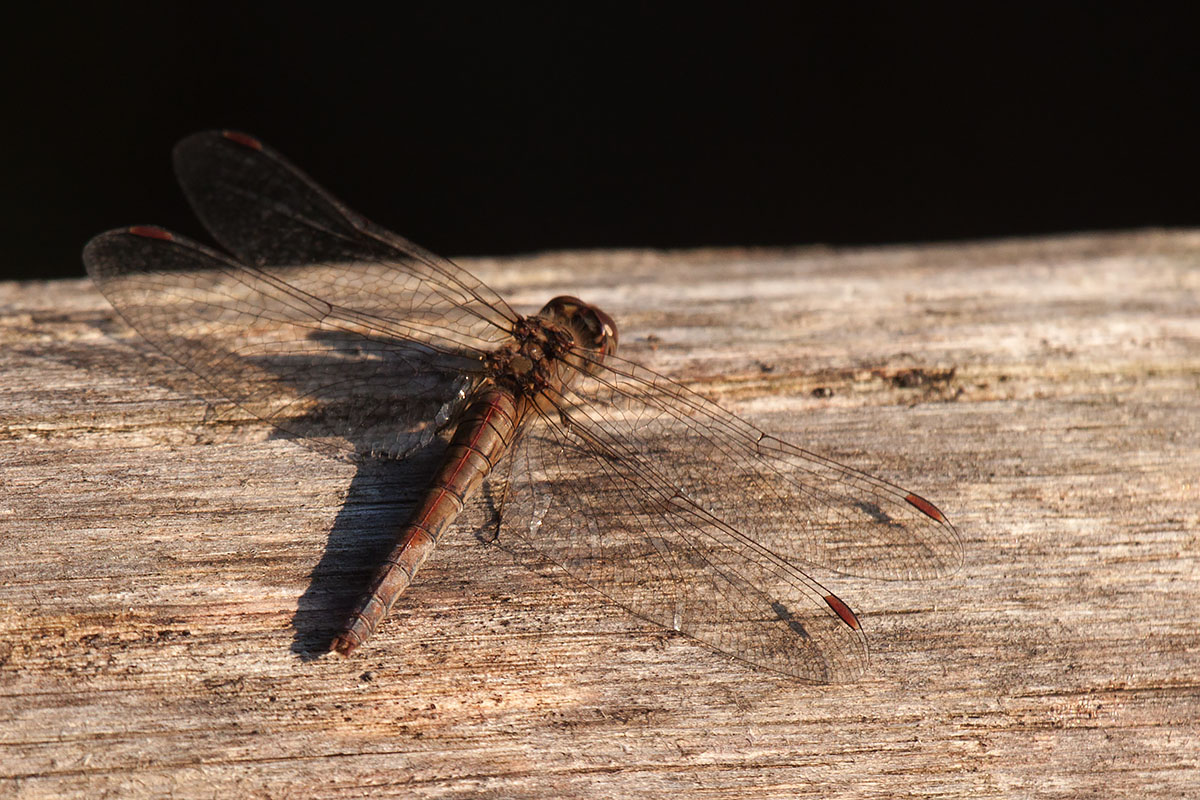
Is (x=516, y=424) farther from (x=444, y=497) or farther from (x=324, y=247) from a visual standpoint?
(x=324, y=247)

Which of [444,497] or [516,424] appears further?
[516,424]

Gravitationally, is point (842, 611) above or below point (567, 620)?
above

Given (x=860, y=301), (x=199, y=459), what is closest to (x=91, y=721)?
(x=199, y=459)

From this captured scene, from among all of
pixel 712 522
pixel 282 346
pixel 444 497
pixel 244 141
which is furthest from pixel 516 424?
pixel 244 141

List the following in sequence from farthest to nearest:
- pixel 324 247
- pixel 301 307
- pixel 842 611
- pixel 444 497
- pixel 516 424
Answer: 1. pixel 324 247
2. pixel 301 307
3. pixel 516 424
4. pixel 444 497
5. pixel 842 611

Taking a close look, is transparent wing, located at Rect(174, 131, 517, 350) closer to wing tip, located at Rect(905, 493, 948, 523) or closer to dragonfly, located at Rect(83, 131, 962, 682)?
dragonfly, located at Rect(83, 131, 962, 682)

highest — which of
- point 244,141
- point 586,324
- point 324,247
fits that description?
point 244,141

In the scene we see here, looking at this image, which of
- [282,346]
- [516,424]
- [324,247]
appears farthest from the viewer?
[324,247]

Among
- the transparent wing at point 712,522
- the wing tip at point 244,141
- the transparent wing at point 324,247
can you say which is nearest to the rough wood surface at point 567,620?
the transparent wing at point 712,522
